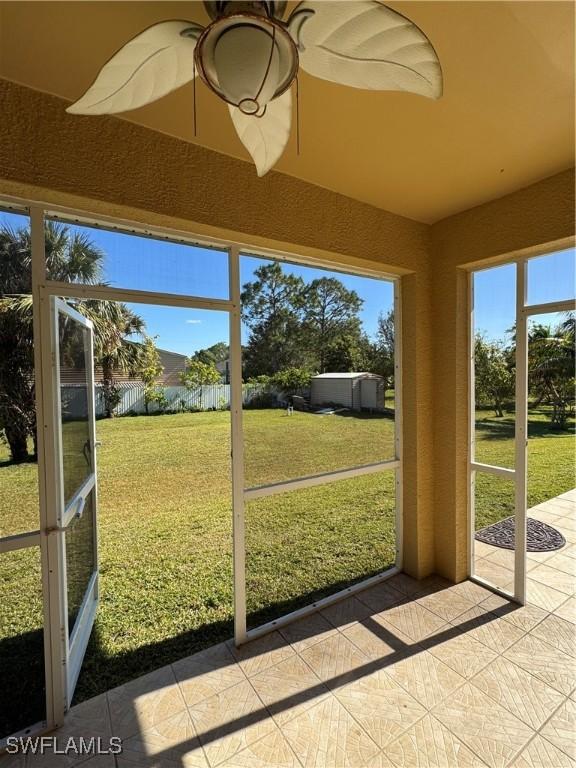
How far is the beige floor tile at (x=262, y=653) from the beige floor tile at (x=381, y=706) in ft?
1.50

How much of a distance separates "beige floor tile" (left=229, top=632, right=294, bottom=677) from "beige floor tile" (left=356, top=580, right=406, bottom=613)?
763 millimetres

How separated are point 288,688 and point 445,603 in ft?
4.67

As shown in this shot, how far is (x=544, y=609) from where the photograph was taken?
8.67ft

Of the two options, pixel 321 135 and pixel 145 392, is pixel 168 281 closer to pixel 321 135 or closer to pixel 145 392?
pixel 145 392

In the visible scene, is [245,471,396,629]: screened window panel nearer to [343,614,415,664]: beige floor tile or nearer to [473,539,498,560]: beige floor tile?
[343,614,415,664]: beige floor tile

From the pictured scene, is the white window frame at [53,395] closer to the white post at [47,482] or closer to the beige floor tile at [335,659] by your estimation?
the white post at [47,482]

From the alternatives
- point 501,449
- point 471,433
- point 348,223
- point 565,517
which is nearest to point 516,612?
point 501,449

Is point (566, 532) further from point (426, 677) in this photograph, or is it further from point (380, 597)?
point (426, 677)

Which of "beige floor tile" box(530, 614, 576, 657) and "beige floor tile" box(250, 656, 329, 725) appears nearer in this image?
"beige floor tile" box(250, 656, 329, 725)

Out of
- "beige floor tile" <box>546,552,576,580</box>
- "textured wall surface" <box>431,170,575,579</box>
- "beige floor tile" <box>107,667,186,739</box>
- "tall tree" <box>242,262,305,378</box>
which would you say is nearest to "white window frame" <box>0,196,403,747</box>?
"tall tree" <box>242,262,305,378</box>

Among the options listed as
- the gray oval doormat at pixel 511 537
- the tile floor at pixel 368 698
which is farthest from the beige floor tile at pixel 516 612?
the gray oval doormat at pixel 511 537

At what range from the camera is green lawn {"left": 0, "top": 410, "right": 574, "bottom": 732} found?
2002 mm

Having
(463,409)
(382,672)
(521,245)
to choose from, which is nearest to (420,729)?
(382,672)

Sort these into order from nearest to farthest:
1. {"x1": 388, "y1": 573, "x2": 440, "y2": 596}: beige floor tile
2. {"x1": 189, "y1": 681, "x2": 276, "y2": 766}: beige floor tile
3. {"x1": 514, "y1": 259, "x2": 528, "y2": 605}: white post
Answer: {"x1": 189, "y1": 681, "x2": 276, "y2": 766}: beige floor tile, {"x1": 514, "y1": 259, "x2": 528, "y2": 605}: white post, {"x1": 388, "y1": 573, "x2": 440, "y2": 596}: beige floor tile
